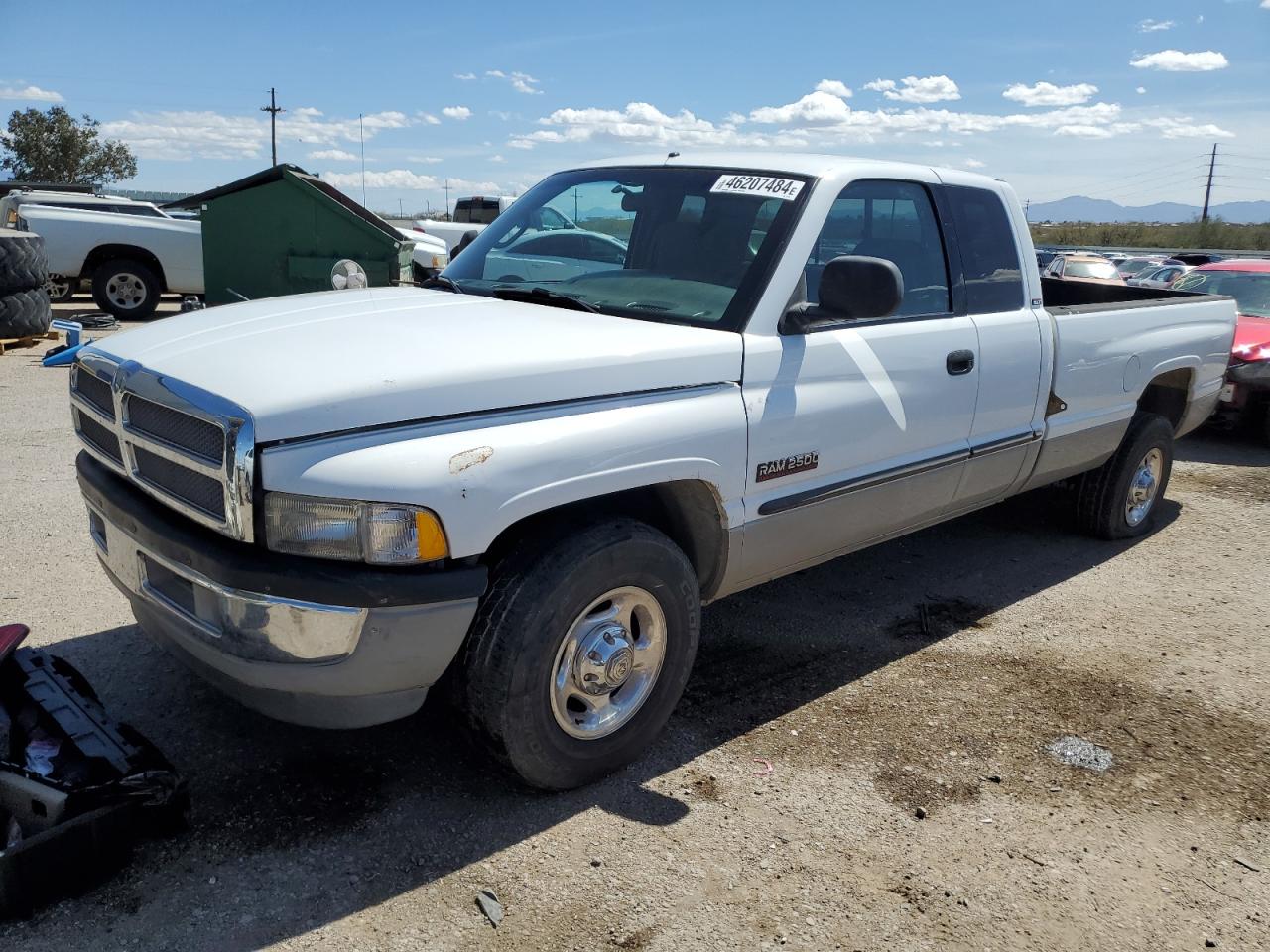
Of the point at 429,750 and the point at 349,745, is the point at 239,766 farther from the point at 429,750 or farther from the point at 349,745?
the point at 429,750

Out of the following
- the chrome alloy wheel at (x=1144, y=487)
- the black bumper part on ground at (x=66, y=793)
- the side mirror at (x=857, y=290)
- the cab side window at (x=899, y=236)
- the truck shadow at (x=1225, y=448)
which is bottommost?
the truck shadow at (x=1225, y=448)

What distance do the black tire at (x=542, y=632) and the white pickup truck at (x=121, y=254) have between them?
12490 millimetres

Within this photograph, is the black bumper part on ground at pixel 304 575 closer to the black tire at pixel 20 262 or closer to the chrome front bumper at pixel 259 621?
the chrome front bumper at pixel 259 621

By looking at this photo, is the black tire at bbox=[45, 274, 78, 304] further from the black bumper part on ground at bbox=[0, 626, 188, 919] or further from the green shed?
the black bumper part on ground at bbox=[0, 626, 188, 919]

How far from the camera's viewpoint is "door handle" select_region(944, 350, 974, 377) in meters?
4.00

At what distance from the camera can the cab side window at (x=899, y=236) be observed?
373 cm

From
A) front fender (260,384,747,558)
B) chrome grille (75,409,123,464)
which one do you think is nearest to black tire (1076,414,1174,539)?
front fender (260,384,747,558)

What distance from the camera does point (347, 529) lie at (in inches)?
98.7

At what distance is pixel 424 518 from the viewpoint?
2529mm

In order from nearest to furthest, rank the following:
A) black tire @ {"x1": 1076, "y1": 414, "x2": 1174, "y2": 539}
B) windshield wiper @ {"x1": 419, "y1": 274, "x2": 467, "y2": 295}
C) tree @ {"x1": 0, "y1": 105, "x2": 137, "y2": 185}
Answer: windshield wiper @ {"x1": 419, "y1": 274, "x2": 467, "y2": 295}
black tire @ {"x1": 1076, "y1": 414, "x2": 1174, "y2": 539}
tree @ {"x1": 0, "y1": 105, "x2": 137, "y2": 185}

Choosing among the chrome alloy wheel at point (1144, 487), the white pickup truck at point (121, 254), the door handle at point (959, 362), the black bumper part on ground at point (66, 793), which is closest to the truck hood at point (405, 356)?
the black bumper part on ground at point (66, 793)

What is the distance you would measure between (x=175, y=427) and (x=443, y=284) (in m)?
1.57

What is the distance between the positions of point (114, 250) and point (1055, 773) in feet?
46.2

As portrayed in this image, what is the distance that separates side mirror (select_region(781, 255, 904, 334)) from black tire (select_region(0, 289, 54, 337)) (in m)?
9.85
